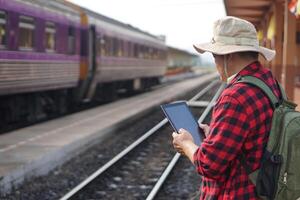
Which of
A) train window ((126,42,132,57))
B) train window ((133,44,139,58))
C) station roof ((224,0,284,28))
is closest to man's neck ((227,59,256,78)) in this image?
station roof ((224,0,284,28))

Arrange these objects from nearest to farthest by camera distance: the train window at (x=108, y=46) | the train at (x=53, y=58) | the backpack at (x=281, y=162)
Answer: the backpack at (x=281, y=162) < the train at (x=53, y=58) < the train window at (x=108, y=46)

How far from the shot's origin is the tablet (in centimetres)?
321

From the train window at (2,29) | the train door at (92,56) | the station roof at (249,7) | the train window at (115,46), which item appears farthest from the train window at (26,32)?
the train window at (115,46)

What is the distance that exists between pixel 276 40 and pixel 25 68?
9.93 metres

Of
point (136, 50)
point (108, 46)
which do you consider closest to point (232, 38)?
point (108, 46)

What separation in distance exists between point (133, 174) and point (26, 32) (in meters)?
4.99

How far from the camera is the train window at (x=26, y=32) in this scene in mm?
12945

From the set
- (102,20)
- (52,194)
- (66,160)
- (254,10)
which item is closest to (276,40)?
(254,10)

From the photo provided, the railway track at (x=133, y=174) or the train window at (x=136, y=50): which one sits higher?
the train window at (x=136, y=50)

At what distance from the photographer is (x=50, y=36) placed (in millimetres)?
15078

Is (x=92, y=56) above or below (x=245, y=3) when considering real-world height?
below

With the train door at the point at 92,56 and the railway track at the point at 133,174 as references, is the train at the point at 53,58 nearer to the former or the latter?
the train door at the point at 92,56

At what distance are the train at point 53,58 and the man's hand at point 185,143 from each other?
9288 millimetres

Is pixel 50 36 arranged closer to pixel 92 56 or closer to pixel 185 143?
pixel 92 56
